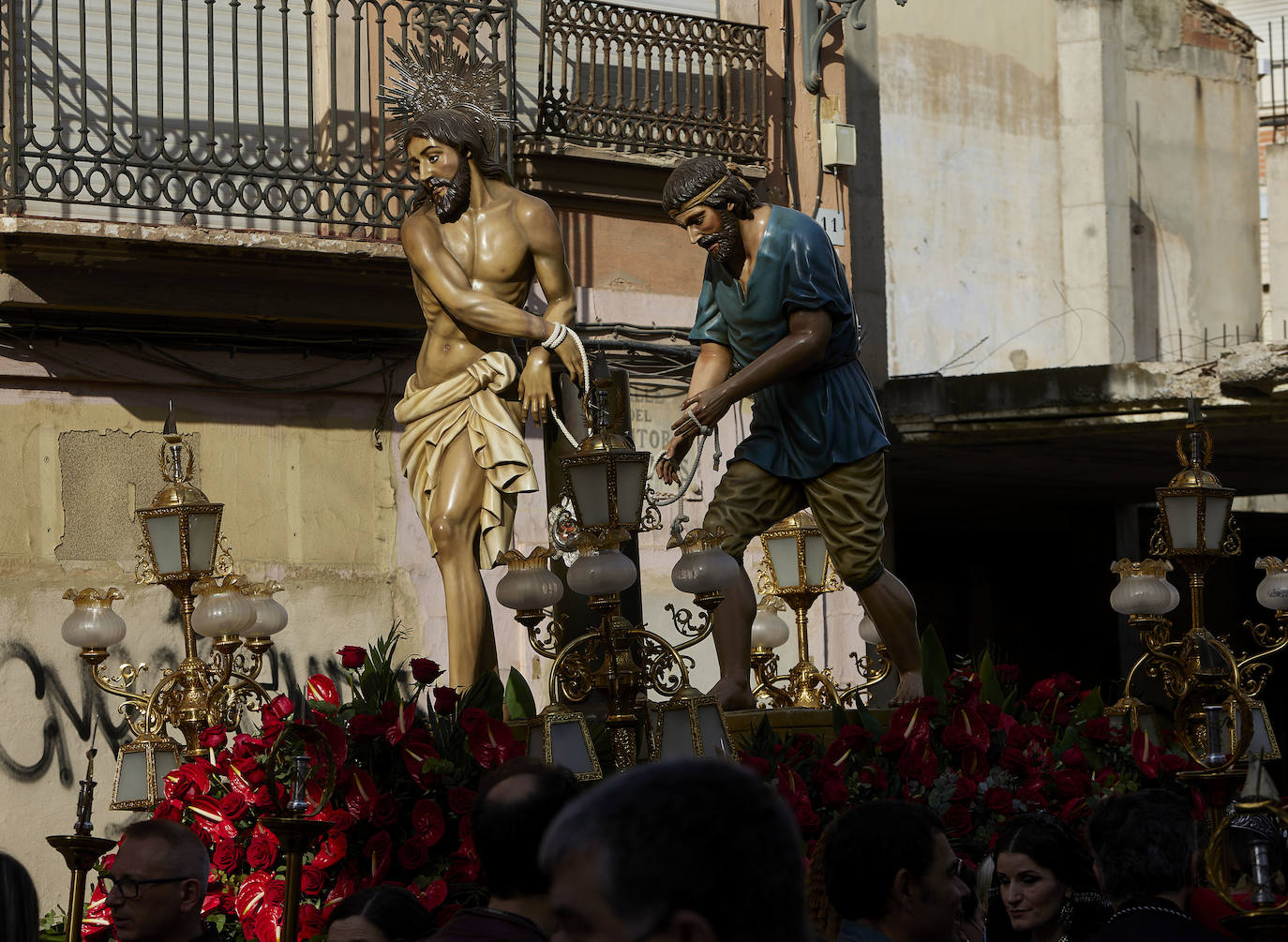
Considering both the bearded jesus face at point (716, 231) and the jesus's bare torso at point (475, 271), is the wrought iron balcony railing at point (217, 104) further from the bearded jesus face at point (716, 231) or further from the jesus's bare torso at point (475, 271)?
the bearded jesus face at point (716, 231)

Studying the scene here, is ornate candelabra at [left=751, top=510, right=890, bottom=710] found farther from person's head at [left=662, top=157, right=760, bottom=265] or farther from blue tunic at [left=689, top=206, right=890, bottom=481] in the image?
person's head at [left=662, top=157, right=760, bottom=265]

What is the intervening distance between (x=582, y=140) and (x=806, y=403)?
544 centimetres

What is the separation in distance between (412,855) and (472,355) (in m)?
2.13

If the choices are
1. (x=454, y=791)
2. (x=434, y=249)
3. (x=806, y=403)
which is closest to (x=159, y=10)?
(x=434, y=249)

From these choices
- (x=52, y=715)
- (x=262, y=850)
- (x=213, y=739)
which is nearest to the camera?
(x=262, y=850)

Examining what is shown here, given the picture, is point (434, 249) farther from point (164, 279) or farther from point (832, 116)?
point (832, 116)

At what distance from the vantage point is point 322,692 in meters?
6.86

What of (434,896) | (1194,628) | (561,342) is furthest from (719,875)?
(1194,628)

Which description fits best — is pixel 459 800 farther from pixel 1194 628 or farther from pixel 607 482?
pixel 1194 628

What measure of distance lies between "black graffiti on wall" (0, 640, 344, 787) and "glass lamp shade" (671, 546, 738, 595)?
176 inches

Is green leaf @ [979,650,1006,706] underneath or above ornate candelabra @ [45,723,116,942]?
above

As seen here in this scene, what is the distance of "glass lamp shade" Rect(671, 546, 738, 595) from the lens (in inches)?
256

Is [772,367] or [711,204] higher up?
[711,204]

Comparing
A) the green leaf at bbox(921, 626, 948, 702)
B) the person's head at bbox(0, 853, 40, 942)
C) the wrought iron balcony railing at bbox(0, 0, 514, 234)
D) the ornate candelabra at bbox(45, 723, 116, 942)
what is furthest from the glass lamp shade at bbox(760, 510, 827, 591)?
the person's head at bbox(0, 853, 40, 942)
